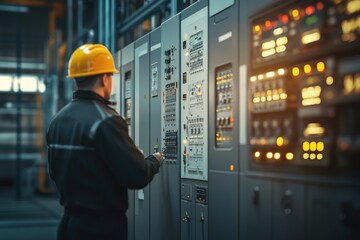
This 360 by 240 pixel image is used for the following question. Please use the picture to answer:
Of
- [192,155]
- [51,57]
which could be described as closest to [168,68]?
[192,155]

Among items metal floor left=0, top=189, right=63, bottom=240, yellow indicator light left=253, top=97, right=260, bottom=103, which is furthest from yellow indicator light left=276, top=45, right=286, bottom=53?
metal floor left=0, top=189, right=63, bottom=240

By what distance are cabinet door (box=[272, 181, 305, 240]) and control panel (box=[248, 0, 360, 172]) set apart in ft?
0.32

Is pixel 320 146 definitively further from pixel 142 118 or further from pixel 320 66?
pixel 142 118

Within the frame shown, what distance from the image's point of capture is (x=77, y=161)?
3.26 meters

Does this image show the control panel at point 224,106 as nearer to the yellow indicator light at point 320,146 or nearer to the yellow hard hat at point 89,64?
the yellow hard hat at point 89,64

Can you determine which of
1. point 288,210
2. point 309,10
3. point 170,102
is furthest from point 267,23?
point 170,102

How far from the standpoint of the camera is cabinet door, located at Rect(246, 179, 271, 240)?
8.87 feet

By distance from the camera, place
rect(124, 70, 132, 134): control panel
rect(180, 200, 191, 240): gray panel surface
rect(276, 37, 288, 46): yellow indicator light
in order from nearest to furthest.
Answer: rect(276, 37, 288, 46): yellow indicator light → rect(180, 200, 191, 240): gray panel surface → rect(124, 70, 132, 134): control panel

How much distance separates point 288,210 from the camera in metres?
2.53

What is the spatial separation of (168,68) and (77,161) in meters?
1.10

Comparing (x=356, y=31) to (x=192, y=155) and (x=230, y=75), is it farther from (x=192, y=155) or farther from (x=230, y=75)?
(x=192, y=155)

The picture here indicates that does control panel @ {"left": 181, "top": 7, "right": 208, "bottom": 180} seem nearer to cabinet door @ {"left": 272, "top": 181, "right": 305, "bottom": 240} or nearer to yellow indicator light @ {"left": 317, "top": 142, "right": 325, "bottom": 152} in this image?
cabinet door @ {"left": 272, "top": 181, "right": 305, "bottom": 240}

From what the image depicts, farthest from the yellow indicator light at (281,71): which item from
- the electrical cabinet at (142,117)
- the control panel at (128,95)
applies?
the control panel at (128,95)

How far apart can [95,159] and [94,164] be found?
26 millimetres
